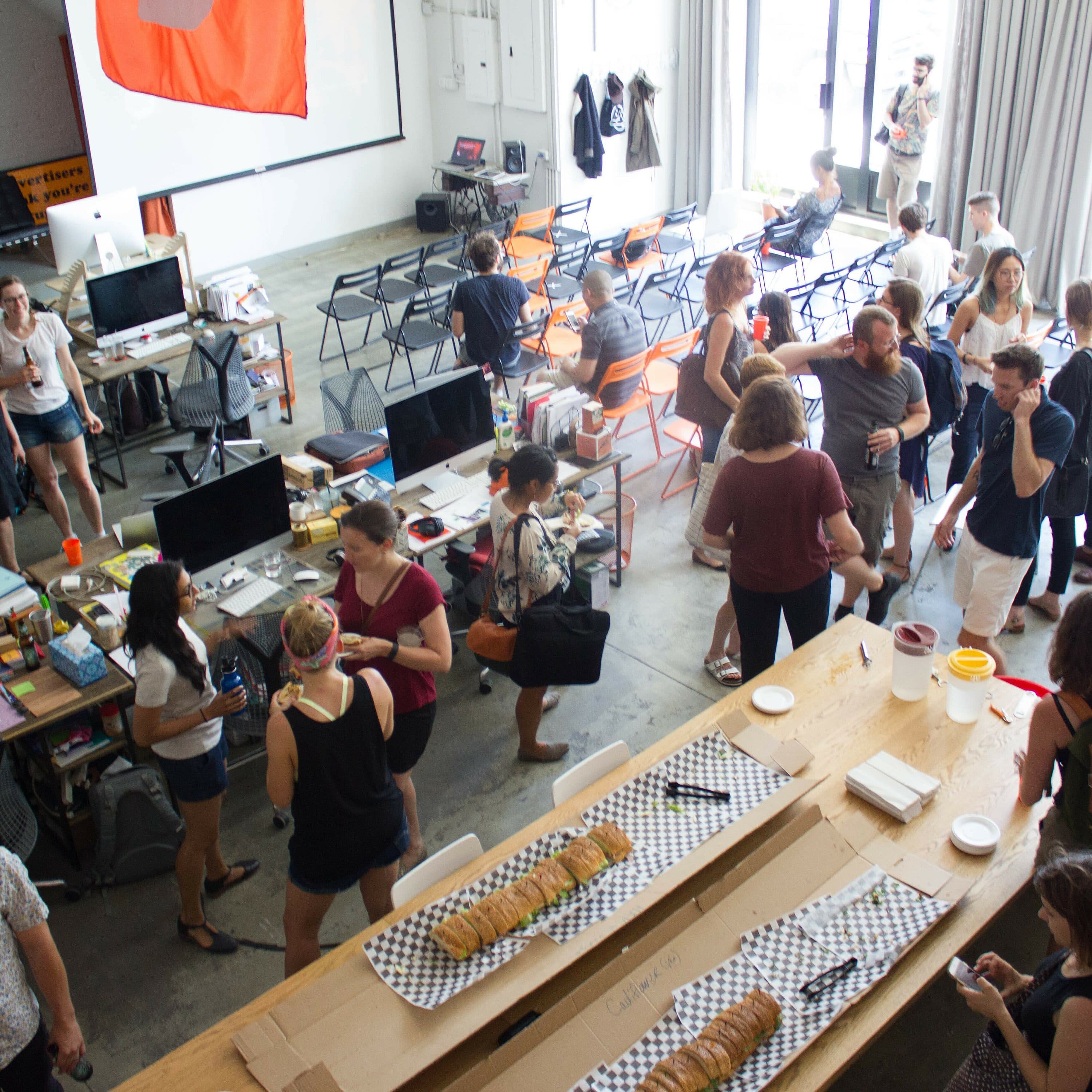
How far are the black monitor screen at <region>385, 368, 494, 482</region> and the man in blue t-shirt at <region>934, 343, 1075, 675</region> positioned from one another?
213cm

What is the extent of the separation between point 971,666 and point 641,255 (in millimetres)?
6666

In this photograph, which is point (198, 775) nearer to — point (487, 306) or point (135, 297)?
point (487, 306)

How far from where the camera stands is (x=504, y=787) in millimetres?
4434

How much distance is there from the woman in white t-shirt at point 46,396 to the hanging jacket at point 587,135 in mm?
6426

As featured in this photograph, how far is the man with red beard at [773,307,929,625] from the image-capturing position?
14.3 ft

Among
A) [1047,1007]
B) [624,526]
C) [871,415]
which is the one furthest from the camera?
[624,526]

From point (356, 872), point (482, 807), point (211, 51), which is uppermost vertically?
point (211, 51)

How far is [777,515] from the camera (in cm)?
378

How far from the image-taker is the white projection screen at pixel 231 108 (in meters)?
9.00

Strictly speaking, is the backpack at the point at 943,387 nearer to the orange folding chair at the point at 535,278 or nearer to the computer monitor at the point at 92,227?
the orange folding chair at the point at 535,278

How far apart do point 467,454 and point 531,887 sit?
269 cm

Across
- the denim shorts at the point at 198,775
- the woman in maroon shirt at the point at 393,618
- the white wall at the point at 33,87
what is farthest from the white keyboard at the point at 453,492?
the white wall at the point at 33,87

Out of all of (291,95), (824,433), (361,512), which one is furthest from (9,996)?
(291,95)

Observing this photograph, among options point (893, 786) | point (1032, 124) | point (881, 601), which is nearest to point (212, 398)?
point (881, 601)
